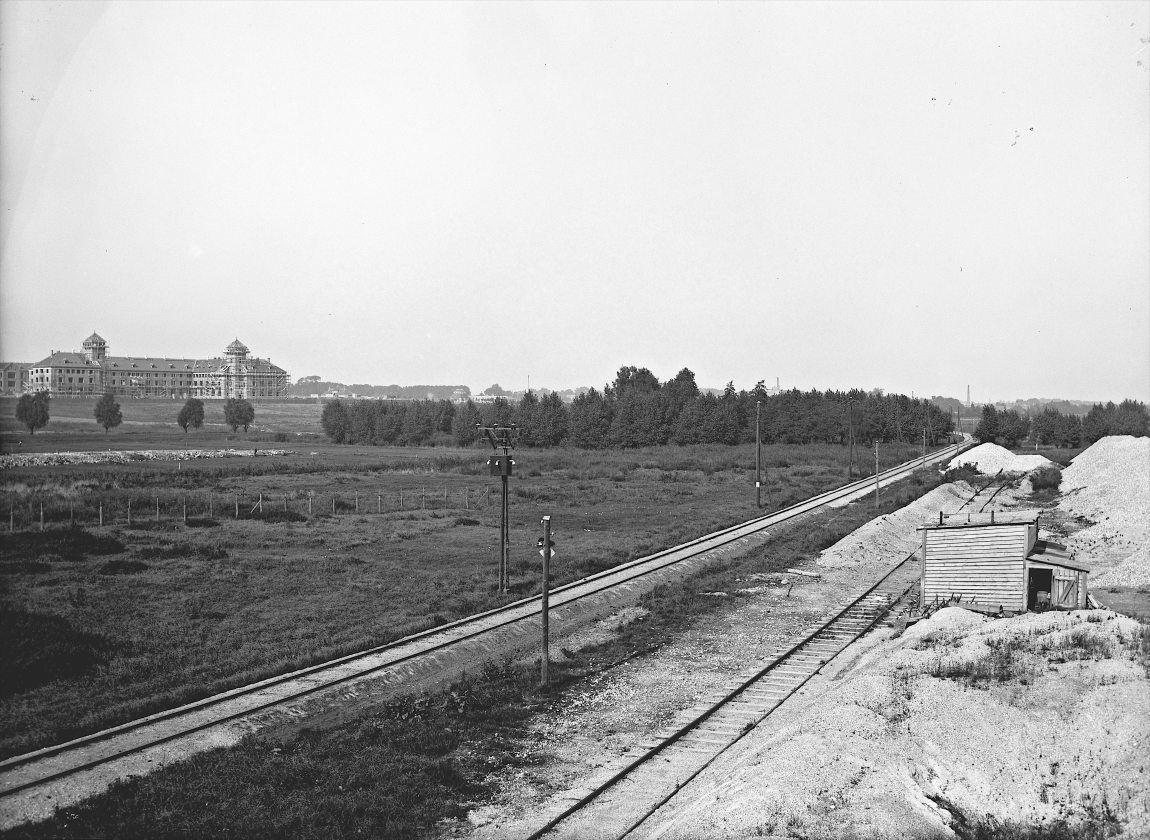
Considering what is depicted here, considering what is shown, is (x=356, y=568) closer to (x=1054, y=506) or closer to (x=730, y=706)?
(x=730, y=706)

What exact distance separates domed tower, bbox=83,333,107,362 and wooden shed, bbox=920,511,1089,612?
183920 millimetres

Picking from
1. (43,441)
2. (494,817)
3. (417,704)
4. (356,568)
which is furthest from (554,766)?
(43,441)

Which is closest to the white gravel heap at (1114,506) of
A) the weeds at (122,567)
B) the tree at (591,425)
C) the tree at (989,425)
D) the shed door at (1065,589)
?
the shed door at (1065,589)

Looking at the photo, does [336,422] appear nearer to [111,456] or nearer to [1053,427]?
[111,456]

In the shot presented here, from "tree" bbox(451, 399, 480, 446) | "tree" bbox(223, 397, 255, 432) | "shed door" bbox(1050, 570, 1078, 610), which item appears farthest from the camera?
"tree" bbox(223, 397, 255, 432)

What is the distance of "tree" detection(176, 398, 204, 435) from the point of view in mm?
124375

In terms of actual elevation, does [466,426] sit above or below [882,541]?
above

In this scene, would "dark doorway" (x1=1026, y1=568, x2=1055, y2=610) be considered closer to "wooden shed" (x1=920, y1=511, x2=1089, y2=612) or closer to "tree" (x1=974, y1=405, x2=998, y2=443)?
"wooden shed" (x1=920, y1=511, x2=1089, y2=612)

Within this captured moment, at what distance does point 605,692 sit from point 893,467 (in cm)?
8309

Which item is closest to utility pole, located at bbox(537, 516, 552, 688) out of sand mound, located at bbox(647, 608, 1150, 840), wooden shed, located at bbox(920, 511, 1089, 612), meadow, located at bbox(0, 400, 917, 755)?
sand mound, located at bbox(647, 608, 1150, 840)

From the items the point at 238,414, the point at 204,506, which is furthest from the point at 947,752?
the point at 238,414

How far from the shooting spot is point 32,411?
278ft

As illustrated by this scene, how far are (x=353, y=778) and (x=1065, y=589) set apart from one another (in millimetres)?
20438

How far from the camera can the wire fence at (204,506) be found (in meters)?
41.5
